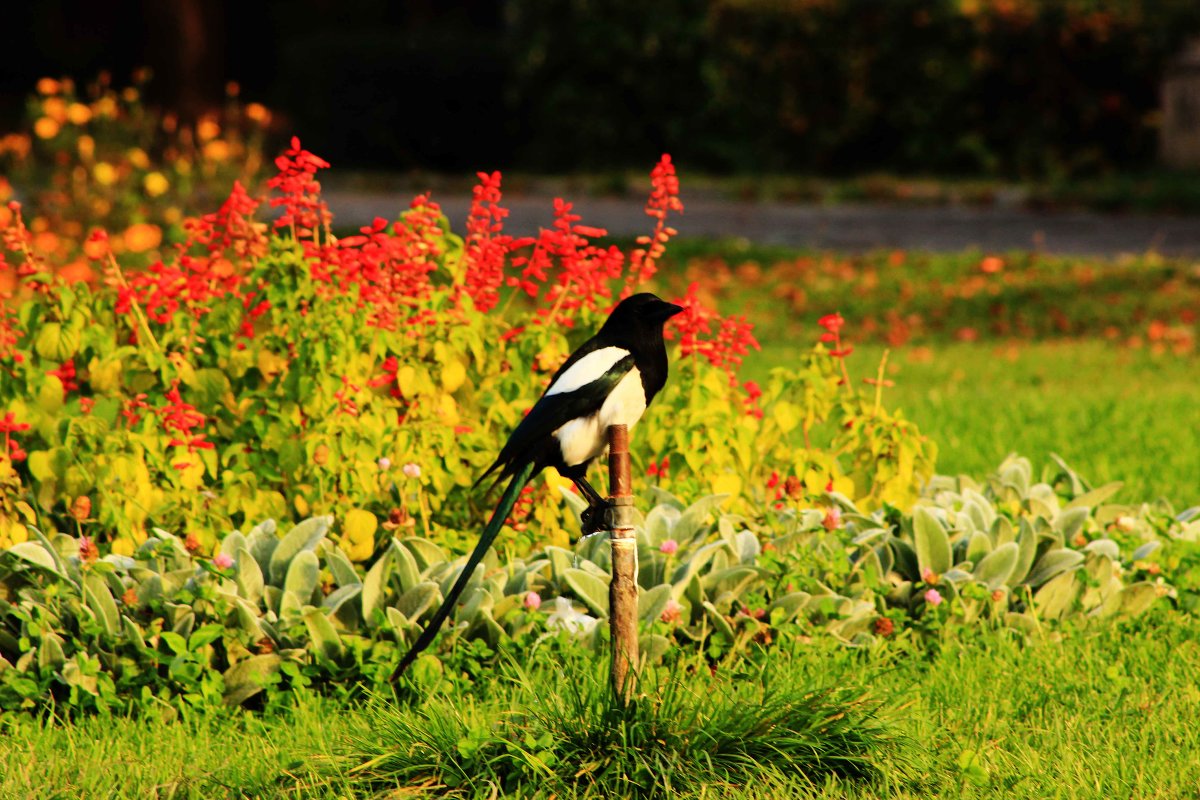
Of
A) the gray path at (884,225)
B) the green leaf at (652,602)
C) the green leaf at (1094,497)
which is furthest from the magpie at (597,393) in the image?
the gray path at (884,225)

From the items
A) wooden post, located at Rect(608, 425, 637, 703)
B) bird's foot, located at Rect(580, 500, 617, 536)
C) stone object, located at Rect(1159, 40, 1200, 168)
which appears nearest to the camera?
wooden post, located at Rect(608, 425, 637, 703)

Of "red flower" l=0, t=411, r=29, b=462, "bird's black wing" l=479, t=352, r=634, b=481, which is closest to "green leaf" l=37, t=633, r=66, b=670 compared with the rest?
"red flower" l=0, t=411, r=29, b=462

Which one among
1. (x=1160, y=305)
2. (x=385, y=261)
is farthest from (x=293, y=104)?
(x=385, y=261)

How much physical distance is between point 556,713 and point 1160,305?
312 inches

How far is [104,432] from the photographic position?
4348 millimetres

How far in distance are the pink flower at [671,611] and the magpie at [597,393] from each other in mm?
507

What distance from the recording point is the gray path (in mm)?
12969

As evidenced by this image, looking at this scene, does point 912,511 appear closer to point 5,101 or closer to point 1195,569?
point 1195,569

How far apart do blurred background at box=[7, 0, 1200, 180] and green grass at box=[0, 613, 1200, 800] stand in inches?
488

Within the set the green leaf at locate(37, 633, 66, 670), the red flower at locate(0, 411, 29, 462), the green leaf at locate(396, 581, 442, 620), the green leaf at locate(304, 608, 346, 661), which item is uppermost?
the red flower at locate(0, 411, 29, 462)

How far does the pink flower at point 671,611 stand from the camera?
413 centimetres

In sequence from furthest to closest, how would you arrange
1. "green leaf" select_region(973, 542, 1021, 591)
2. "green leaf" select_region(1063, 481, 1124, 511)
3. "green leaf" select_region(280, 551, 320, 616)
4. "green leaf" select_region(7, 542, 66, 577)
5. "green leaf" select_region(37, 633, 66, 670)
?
"green leaf" select_region(1063, 481, 1124, 511) → "green leaf" select_region(973, 542, 1021, 591) → "green leaf" select_region(280, 551, 320, 616) → "green leaf" select_region(7, 542, 66, 577) → "green leaf" select_region(37, 633, 66, 670)

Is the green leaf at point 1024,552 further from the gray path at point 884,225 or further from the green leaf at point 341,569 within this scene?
the gray path at point 884,225

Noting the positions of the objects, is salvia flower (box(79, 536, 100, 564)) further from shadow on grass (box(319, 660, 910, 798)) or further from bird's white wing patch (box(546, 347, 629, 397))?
bird's white wing patch (box(546, 347, 629, 397))
